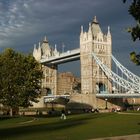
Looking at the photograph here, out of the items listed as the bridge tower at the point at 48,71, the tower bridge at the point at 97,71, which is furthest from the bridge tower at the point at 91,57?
the bridge tower at the point at 48,71

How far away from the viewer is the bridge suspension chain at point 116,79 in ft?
367

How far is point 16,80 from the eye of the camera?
63.4m

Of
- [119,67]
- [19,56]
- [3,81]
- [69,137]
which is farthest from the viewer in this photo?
[119,67]

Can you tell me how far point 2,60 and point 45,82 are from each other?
89.2 meters

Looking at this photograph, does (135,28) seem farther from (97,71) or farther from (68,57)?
(68,57)

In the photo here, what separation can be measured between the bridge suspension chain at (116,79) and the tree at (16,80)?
161 feet

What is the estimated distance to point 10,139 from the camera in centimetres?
2419

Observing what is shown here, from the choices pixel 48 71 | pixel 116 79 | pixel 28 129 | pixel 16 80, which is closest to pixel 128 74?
pixel 116 79

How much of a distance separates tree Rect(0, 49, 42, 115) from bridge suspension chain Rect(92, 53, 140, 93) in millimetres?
48948

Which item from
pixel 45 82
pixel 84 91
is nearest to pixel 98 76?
pixel 84 91

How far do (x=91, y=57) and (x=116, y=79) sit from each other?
31.9ft

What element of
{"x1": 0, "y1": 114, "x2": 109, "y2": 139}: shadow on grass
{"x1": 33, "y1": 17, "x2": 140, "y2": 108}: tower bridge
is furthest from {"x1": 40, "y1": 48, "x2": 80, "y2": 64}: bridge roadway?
{"x1": 0, "y1": 114, "x2": 109, "y2": 139}: shadow on grass

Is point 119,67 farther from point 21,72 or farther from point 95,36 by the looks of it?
point 21,72

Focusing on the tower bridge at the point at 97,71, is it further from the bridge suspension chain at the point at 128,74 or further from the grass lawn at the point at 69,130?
the grass lawn at the point at 69,130
